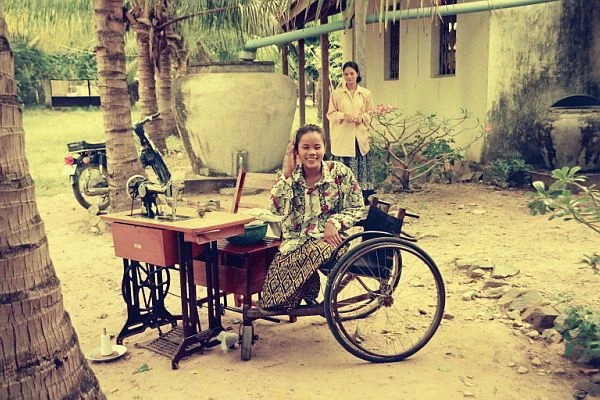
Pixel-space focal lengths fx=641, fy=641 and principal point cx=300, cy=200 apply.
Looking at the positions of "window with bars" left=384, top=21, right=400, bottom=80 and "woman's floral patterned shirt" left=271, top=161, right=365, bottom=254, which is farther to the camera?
"window with bars" left=384, top=21, right=400, bottom=80

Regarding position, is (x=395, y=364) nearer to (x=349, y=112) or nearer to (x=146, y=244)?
(x=146, y=244)

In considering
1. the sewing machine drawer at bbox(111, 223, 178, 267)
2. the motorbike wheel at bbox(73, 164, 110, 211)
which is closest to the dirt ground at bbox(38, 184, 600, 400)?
the sewing machine drawer at bbox(111, 223, 178, 267)

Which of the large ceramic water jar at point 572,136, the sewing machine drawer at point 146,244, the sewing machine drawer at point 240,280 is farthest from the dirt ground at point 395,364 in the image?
the large ceramic water jar at point 572,136

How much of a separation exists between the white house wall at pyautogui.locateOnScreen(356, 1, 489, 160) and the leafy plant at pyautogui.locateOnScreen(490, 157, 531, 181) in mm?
348

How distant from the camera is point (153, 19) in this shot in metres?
12.8

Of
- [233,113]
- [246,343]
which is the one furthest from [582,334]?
[233,113]

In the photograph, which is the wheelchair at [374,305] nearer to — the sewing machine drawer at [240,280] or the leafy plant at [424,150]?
the sewing machine drawer at [240,280]

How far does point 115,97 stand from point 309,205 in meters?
3.76

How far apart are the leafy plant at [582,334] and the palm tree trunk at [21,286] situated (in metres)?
2.44

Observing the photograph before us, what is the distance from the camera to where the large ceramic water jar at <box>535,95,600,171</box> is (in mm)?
7883

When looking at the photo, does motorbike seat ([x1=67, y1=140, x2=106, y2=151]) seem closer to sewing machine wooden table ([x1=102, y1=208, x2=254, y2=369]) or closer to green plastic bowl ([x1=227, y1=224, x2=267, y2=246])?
sewing machine wooden table ([x1=102, y1=208, x2=254, y2=369])

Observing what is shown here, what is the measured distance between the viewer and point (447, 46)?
9.51 metres

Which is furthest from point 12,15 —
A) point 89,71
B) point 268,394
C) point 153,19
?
point 89,71

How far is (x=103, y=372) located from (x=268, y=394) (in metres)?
1.00
